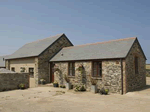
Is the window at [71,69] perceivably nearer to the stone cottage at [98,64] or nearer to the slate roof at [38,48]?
the stone cottage at [98,64]

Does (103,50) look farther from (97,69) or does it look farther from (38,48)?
(38,48)

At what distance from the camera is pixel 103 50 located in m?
15.4

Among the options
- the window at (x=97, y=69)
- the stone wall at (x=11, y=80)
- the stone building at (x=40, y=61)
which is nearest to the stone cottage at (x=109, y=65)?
the window at (x=97, y=69)

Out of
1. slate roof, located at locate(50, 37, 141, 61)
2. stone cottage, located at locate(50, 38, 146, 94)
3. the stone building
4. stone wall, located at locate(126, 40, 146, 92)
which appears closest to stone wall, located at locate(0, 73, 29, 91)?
the stone building

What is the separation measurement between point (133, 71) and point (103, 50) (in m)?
3.58

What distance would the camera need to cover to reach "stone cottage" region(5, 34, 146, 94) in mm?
13070

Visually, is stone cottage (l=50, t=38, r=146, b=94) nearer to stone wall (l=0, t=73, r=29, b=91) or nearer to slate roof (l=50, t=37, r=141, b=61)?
slate roof (l=50, t=37, r=141, b=61)

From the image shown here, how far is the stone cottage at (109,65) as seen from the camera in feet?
42.5

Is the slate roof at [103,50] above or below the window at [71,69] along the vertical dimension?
above

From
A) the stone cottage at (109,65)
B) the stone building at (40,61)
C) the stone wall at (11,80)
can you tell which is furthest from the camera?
the stone building at (40,61)

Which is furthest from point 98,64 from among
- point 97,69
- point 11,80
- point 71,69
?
point 11,80

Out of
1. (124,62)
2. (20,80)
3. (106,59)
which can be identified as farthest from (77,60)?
(20,80)

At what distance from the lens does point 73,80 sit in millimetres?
16453

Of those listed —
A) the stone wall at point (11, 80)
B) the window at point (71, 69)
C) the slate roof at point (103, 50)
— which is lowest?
the stone wall at point (11, 80)
